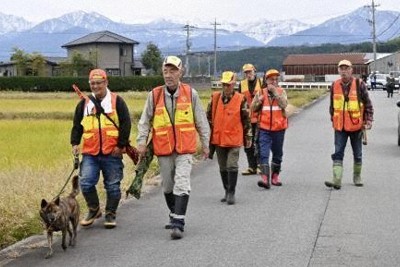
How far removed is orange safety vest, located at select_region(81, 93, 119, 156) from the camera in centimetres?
753

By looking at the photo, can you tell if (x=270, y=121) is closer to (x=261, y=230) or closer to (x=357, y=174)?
(x=357, y=174)

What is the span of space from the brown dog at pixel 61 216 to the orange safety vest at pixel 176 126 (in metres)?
1.00

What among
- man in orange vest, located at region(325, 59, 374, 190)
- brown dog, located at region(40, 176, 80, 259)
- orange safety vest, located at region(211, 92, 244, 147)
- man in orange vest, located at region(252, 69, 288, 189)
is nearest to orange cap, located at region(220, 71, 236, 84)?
orange safety vest, located at region(211, 92, 244, 147)

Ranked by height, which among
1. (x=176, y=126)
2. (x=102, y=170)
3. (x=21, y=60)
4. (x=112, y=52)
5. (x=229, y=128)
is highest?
(x=112, y=52)

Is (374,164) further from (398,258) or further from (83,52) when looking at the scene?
(83,52)

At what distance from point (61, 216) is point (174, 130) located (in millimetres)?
1590

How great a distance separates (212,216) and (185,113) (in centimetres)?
160

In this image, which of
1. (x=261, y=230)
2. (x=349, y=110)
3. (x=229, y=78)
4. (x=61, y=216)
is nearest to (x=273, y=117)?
(x=349, y=110)

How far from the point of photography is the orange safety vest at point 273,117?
1056cm

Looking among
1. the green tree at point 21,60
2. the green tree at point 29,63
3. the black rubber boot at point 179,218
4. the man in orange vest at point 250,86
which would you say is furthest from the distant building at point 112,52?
the black rubber boot at point 179,218

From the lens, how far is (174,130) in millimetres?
7477

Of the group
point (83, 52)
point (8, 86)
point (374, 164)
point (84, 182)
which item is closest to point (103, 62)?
point (83, 52)

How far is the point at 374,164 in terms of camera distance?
44.0 feet

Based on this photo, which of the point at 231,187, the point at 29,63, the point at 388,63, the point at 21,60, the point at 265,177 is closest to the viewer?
the point at 231,187
